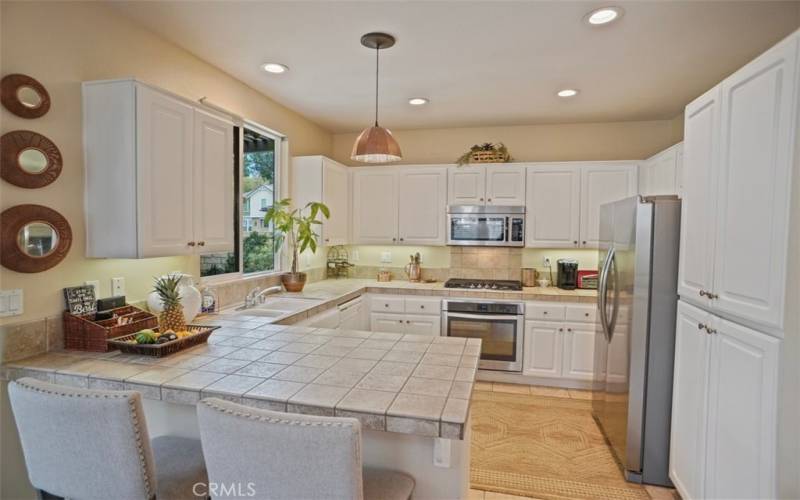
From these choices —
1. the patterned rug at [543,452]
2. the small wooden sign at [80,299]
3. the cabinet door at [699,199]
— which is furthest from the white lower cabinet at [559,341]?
the small wooden sign at [80,299]

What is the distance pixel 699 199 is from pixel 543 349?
7.06 ft

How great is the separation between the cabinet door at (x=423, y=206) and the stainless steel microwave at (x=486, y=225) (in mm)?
126

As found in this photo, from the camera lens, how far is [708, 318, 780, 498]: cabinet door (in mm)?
1381

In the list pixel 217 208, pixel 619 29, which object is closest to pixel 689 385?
pixel 619 29

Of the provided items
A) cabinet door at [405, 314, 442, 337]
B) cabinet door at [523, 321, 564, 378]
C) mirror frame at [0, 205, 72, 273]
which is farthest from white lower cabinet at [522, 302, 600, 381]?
mirror frame at [0, 205, 72, 273]

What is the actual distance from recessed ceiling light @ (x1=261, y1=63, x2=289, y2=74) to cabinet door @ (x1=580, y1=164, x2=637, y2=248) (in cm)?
289

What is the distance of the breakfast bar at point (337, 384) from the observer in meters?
1.21

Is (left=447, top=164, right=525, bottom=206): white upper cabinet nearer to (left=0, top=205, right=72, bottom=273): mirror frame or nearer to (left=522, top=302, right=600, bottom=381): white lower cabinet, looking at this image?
(left=522, top=302, right=600, bottom=381): white lower cabinet

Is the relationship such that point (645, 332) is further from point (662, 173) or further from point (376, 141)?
point (376, 141)

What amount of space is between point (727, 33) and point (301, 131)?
3396 millimetres

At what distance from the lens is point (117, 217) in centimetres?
190

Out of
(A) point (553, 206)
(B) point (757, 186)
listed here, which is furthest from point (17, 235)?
(A) point (553, 206)

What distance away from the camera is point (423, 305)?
3900 millimetres

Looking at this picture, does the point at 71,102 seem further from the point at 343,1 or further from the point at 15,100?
the point at 343,1
